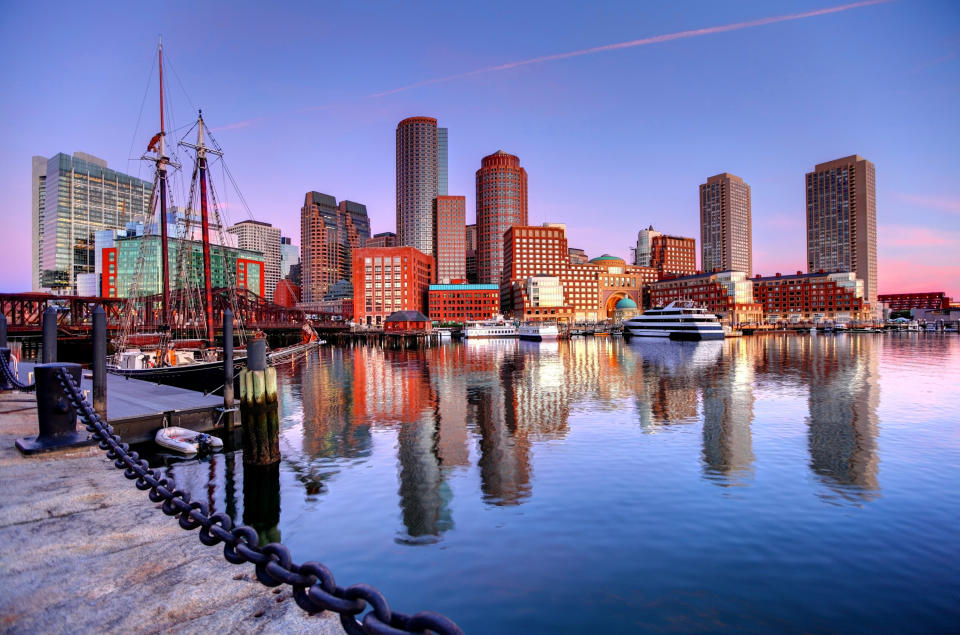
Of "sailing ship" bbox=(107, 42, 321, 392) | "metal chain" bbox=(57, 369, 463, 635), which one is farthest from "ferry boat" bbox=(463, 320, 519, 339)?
"metal chain" bbox=(57, 369, 463, 635)

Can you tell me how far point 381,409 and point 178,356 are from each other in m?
20.9

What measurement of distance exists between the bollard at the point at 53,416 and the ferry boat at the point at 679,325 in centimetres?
13850

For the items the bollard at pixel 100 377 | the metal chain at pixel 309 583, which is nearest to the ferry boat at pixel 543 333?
the bollard at pixel 100 377

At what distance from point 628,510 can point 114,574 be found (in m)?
13.5

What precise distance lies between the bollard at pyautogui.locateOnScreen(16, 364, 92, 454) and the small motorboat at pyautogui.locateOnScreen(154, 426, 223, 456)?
11024mm

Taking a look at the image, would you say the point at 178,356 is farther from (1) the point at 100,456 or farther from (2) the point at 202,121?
(1) the point at 100,456

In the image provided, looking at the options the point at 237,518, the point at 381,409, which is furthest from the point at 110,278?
the point at 237,518

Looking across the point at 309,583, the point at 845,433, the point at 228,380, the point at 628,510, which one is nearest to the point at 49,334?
the point at 228,380

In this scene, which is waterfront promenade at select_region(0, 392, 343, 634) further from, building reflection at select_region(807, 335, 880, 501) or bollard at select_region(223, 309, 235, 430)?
building reflection at select_region(807, 335, 880, 501)

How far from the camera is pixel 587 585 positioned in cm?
1111

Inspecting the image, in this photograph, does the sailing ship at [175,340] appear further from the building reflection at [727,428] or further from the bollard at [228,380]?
the building reflection at [727,428]

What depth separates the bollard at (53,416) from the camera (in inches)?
377

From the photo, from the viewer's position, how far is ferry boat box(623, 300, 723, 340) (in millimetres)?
132250

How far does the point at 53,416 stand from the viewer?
9.73 m
